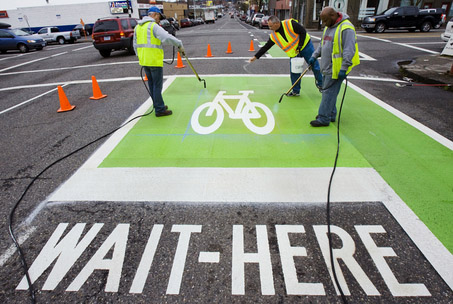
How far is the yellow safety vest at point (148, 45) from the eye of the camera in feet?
16.1

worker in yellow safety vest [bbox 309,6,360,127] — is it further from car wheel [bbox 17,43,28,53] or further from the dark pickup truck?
car wheel [bbox 17,43,28,53]

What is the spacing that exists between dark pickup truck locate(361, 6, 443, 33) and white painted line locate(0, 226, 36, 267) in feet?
80.0

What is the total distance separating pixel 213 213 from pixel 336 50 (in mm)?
3162

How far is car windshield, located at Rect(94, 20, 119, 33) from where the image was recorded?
526 inches

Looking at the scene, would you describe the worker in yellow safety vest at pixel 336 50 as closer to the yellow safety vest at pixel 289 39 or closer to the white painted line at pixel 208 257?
the yellow safety vest at pixel 289 39

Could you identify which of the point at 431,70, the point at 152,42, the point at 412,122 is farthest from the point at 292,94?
the point at 431,70

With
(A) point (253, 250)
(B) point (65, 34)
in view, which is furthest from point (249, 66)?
(B) point (65, 34)

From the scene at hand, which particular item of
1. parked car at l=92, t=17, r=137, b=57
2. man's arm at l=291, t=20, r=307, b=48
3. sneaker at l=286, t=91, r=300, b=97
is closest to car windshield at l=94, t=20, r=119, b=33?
parked car at l=92, t=17, r=137, b=57

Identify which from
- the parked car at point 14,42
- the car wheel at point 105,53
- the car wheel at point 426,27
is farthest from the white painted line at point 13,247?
the car wheel at point 426,27

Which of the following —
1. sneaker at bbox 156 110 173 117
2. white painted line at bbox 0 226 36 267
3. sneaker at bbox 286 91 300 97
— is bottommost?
white painted line at bbox 0 226 36 267

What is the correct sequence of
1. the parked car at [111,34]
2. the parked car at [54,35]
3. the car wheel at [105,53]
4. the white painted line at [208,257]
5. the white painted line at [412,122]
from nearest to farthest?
the white painted line at [208,257] < the white painted line at [412,122] < the parked car at [111,34] < the car wheel at [105,53] < the parked car at [54,35]

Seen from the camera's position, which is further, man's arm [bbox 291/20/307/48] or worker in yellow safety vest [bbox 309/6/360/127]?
man's arm [bbox 291/20/307/48]

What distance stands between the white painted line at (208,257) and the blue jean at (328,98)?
3.47 meters

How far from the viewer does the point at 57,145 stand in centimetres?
487
